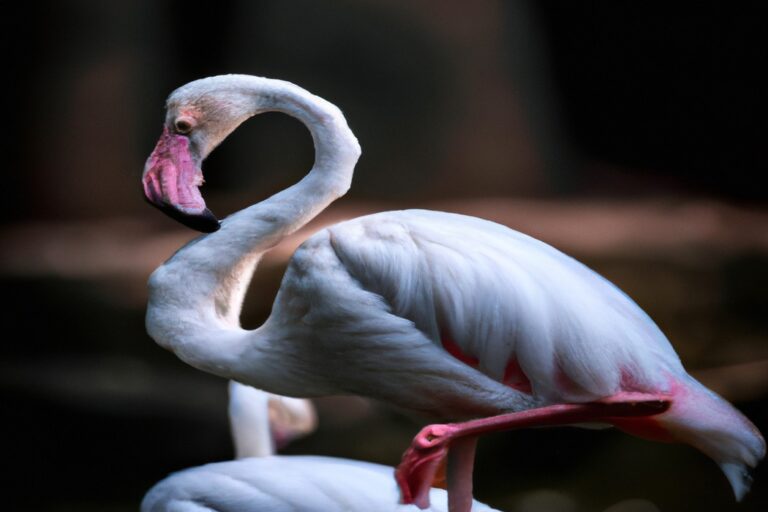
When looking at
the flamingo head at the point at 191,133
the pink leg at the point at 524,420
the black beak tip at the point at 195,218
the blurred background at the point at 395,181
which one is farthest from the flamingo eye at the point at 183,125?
the blurred background at the point at 395,181

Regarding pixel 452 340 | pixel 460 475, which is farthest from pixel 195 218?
pixel 460 475

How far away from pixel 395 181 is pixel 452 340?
1.57 meters

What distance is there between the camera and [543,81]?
9.58ft

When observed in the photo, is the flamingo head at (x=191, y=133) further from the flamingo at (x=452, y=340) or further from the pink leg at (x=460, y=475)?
the pink leg at (x=460, y=475)

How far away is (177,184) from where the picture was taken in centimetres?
148

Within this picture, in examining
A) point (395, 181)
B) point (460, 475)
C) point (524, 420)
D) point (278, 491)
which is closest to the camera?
point (524, 420)

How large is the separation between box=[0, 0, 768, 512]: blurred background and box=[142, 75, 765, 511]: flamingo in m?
1.34

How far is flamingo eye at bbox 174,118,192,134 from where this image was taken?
4.93 feet

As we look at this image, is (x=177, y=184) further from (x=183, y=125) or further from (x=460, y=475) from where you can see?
(x=460, y=475)

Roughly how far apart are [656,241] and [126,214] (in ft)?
5.07

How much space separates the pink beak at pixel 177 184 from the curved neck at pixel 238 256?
0.06 meters

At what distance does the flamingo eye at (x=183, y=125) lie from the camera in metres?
1.50

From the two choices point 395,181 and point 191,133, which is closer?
point 191,133

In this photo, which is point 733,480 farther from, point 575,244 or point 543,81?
point 543,81
